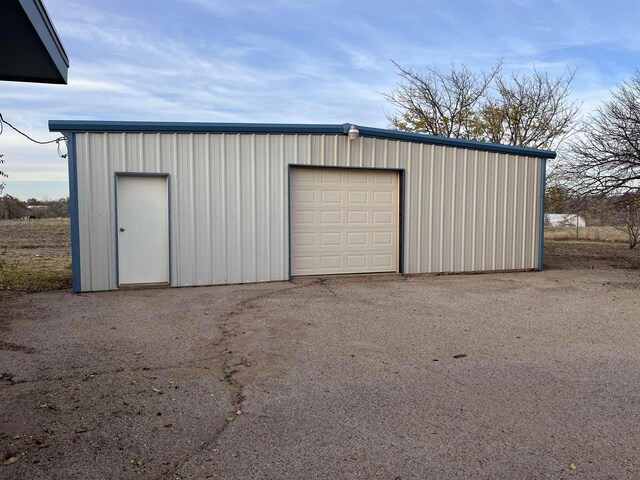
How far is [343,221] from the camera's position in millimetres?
10711

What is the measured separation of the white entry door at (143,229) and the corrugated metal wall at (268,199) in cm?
18

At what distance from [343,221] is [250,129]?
264cm

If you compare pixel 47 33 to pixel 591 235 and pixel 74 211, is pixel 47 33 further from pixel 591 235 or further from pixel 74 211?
pixel 591 235

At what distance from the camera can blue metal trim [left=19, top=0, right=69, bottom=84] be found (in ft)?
12.6

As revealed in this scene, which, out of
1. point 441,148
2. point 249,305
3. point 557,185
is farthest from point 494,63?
point 249,305

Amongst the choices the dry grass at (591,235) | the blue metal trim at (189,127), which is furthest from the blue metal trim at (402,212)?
the dry grass at (591,235)

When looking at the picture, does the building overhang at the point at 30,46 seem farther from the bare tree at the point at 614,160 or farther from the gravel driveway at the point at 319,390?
the bare tree at the point at 614,160

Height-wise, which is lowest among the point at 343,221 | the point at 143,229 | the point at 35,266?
the point at 35,266

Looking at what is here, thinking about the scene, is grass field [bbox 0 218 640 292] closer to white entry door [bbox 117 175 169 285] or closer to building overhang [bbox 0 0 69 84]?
white entry door [bbox 117 175 169 285]

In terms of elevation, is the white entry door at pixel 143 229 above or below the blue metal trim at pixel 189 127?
below

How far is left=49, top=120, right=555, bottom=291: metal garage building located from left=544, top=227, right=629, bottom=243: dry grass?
547 inches

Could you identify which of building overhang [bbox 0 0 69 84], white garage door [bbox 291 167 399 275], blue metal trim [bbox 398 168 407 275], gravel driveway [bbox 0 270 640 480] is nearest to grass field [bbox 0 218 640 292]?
gravel driveway [bbox 0 270 640 480]

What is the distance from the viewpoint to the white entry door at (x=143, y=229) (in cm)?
929

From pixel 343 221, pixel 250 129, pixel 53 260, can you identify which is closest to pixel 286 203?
pixel 343 221
